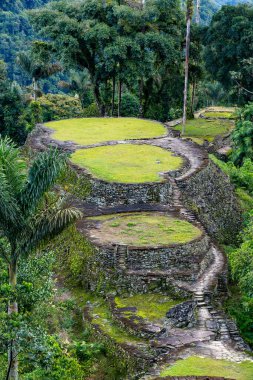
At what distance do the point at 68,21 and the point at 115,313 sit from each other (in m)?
22.5

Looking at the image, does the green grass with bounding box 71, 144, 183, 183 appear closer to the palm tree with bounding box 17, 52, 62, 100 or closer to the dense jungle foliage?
the dense jungle foliage

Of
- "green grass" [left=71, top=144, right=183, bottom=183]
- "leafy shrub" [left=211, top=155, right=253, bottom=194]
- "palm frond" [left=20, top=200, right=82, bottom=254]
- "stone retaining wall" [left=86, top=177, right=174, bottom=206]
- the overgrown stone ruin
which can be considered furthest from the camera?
"leafy shrub" [left=211, top=155, right=253, bottom=194]

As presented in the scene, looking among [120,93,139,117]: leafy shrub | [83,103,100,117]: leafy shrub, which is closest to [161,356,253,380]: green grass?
[83,103,100,117]: leafy shrub

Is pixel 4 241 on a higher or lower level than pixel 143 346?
higher

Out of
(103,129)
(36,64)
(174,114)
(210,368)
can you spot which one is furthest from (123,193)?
(174,114)

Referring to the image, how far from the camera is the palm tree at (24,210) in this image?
1141cm

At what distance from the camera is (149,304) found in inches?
696

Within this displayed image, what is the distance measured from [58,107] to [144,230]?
27.1m

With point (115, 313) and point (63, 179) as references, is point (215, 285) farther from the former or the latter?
point (63, 179)

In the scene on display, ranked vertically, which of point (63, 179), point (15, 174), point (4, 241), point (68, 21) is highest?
point (68, 21)

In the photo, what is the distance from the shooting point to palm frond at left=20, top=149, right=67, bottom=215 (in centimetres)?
1158

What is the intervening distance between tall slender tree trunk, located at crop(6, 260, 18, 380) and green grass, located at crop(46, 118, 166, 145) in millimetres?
16934

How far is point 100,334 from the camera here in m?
16.5

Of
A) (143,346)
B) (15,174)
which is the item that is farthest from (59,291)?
(15,174)
